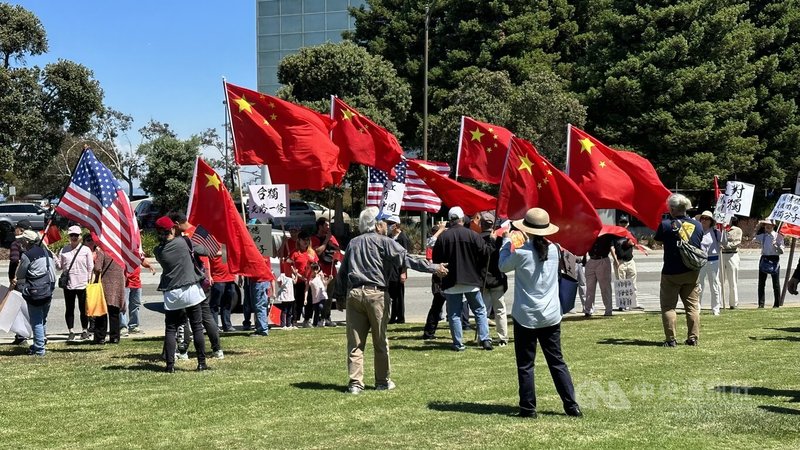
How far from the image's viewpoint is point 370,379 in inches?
399

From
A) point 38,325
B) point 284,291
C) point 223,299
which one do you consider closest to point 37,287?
point 38,325

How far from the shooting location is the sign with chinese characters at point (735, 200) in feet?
55.4

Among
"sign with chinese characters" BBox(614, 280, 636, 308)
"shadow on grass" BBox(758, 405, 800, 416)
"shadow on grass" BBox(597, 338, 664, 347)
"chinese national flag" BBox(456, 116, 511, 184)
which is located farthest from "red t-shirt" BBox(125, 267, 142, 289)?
"shadow on grass" BBox(758, 405, 800, 416)

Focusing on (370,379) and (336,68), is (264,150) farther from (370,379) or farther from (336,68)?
(336,68)

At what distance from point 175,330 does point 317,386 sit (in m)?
2.10

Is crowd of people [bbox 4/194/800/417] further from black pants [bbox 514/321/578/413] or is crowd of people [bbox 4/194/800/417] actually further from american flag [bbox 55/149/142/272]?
american flag [bbox 55/149/142/272]

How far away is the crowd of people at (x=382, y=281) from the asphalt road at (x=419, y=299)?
526 mm

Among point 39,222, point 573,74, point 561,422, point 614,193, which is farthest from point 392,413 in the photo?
point 39,222

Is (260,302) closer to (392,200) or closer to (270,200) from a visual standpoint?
(270,200)

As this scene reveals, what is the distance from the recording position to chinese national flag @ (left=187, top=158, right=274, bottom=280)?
39.8 feet

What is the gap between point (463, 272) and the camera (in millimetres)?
12094

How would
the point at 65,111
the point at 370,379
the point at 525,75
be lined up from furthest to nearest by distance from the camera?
the point at 525,75
the point at 65,111
the point at 370,379

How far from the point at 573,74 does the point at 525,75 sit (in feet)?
8.47

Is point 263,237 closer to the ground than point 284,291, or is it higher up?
higher up
